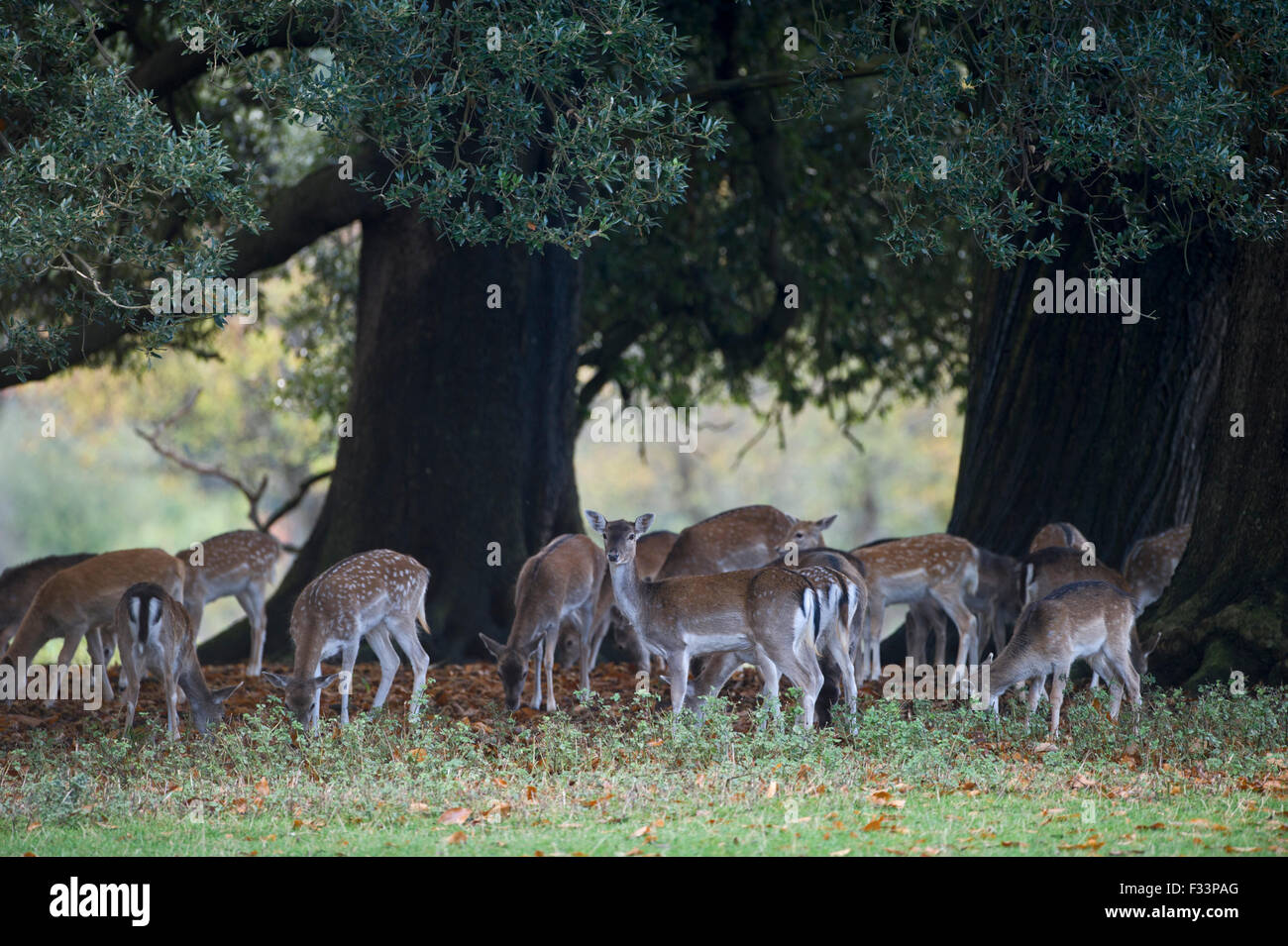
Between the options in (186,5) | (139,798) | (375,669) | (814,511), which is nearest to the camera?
(139,798)

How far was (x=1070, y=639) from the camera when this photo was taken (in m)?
9.30

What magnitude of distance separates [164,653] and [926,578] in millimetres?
5831

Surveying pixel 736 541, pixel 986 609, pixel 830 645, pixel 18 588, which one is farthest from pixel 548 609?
pixel 18 588

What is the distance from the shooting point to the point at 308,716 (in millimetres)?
9328

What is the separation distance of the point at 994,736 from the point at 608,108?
14.1 feet

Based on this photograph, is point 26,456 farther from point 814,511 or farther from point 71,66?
point 71,66

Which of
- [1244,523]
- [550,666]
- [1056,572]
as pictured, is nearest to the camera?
[1244,523]

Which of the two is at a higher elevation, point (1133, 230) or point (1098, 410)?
point (1133, 230)

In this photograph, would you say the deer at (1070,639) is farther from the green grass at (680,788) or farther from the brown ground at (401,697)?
→ the brown ground at (401,697)

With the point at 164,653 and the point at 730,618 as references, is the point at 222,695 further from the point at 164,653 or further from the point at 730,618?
the point at 730,618

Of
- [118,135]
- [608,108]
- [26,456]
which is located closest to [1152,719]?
[608,108]

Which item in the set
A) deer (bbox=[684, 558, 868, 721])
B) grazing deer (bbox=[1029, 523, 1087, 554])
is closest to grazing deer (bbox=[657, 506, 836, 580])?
grazing deer (bbox=[1029, 523, 1087, 554])

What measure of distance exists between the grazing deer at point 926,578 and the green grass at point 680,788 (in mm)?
2595

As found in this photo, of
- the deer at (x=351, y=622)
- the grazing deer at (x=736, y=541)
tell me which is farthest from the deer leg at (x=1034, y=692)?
the deer at (x=351, y=622)
